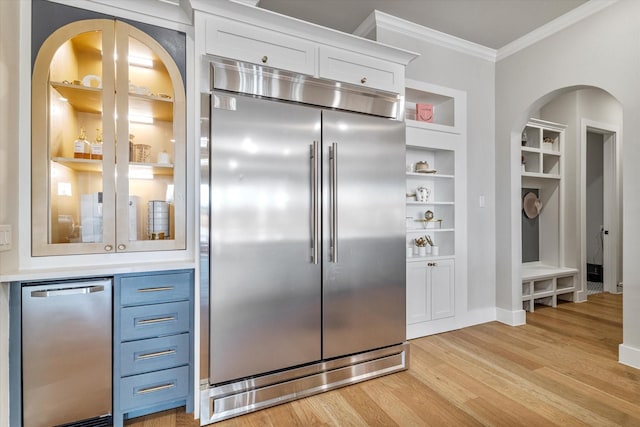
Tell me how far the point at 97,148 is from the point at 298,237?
51.4 inches

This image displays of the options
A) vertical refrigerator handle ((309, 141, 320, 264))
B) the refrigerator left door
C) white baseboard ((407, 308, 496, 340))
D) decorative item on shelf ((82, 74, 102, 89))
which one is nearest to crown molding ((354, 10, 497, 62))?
the refrigerator left door

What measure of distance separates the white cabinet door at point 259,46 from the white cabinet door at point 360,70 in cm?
11

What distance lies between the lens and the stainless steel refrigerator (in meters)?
1.87

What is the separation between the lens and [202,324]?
6.00ft

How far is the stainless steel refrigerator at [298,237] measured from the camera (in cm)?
187

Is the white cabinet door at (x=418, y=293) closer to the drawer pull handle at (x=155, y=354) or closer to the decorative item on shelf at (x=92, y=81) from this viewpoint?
the drawer pull handle at (x=155, y=354)

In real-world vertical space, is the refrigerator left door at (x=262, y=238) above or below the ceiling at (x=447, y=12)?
below

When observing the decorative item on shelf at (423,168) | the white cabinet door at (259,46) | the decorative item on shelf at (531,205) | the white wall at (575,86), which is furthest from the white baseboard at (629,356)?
the white cabinet door at (259,46)

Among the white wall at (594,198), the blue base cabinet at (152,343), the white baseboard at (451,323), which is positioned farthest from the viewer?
the white wall at (594,198)

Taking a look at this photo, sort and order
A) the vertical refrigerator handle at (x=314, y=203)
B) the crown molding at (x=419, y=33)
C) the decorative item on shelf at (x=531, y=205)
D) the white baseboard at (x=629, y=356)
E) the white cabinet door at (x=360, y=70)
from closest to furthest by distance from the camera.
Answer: the vertical refrigerator handle at (x=314, y=203)
the white cabinet door at (x=360, y=70)
the white baseboard at (x=629, y=356)
the crown molding at (x=419, y=33)
the decorative item on shelf at (x=531, y=205)

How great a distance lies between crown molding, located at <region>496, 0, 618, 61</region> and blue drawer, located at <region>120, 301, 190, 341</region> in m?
3.89

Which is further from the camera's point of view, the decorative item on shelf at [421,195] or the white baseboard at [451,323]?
the decorative item on shelf at [421,195]

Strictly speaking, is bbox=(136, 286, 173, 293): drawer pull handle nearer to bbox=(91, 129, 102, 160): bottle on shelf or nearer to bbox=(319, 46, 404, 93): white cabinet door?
bbox=(91, 129, 102, 160): bottle on shelf

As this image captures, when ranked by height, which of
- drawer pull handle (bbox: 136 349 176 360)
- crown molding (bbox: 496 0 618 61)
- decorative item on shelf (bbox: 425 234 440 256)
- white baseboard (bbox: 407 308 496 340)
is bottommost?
white baseboard (bbox: 407 308 496 340)
